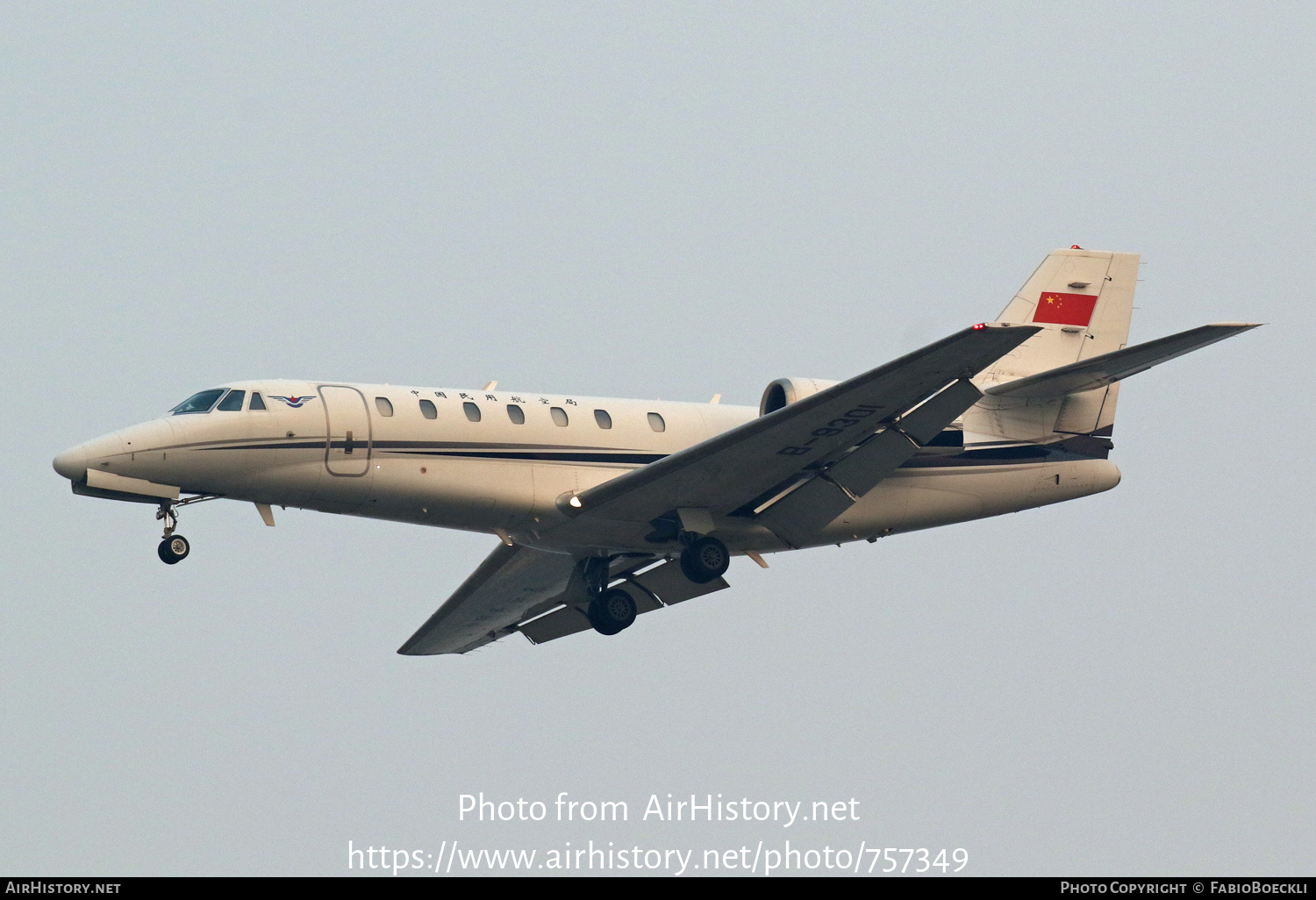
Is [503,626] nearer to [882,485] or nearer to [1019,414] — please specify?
[882,485]

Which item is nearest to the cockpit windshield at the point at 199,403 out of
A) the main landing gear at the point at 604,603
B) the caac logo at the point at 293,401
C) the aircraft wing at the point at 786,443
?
the caac logo at the point at 293,401

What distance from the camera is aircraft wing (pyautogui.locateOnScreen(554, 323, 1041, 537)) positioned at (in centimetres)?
2033

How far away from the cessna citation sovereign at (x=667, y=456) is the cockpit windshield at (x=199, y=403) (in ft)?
0.10

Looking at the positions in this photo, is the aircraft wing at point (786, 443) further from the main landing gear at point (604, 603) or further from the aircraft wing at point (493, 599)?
the aircraft wing at point (493, 599)

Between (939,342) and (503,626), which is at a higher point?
(939,342)

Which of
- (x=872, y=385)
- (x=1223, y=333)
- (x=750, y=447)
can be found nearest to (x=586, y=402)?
(x=750, y=447)

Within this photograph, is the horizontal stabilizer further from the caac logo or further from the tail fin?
the caac logo

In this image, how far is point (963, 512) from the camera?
80.8 feet

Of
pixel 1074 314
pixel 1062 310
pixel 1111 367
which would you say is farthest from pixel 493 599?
pixel 1111 367

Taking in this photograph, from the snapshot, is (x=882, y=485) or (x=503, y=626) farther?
(x=503, y=626)

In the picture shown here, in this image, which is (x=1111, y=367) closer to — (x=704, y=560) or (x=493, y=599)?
(x=704, y=560)

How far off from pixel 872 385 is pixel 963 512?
464 centimetres

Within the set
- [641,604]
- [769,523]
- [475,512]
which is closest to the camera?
[475,512]

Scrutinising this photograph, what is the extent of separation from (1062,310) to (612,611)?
8530mm
